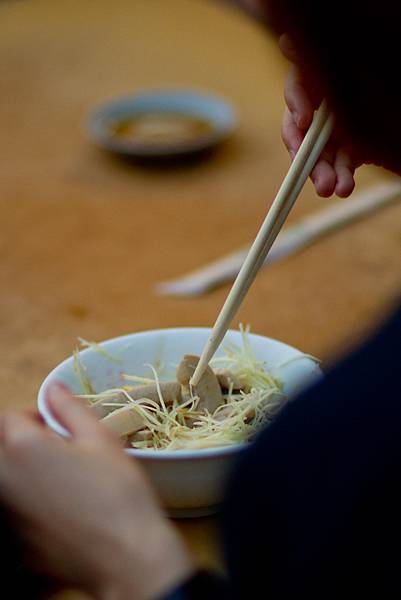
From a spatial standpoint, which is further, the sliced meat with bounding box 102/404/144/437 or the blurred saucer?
the blurred saucer

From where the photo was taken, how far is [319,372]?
2.72ft

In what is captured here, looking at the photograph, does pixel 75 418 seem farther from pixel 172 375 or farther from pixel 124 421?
pixel 172 375

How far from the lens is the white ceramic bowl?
70 centimetres

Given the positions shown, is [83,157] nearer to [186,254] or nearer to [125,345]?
[186,254]

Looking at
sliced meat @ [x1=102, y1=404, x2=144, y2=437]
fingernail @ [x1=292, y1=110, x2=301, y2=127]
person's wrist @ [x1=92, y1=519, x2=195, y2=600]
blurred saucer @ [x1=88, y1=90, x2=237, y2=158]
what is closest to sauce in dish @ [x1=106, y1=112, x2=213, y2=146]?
blurred saucer @ [x1=88, y1=90, x2=237, y2=158]

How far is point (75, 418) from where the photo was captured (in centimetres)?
65

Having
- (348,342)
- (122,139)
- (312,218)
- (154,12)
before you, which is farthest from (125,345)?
(154,12)

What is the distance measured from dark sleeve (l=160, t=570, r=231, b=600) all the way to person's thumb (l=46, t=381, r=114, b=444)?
0.12m

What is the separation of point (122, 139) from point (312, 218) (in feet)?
1.48

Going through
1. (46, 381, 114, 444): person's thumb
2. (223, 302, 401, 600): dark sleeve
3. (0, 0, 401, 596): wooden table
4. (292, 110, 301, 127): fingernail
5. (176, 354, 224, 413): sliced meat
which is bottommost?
(0, 0, 401, 596): wooden table

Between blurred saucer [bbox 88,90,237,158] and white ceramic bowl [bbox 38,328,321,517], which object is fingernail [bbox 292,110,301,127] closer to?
white ceramic bowl [bbox 38,328,321,517]

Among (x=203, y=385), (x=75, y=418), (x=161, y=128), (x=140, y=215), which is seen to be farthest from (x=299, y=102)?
(x=161, y=128)

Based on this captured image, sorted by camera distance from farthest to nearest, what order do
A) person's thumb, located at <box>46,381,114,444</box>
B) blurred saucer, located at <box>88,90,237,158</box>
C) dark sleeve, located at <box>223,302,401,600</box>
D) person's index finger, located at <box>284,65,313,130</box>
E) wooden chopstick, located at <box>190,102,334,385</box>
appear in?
blurred saucer, located at <box>88,90,237,158</box> → person's index finger, located at <box>284,65,313,130</box> → wooden chopstick, located at <box>190,102,334,385</box> → person's thumb, located at <box>46,381,114,444</box> → dark sleeve, located at <box>223,302,401,600</box>

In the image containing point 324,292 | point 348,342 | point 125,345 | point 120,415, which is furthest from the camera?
point 324,292
